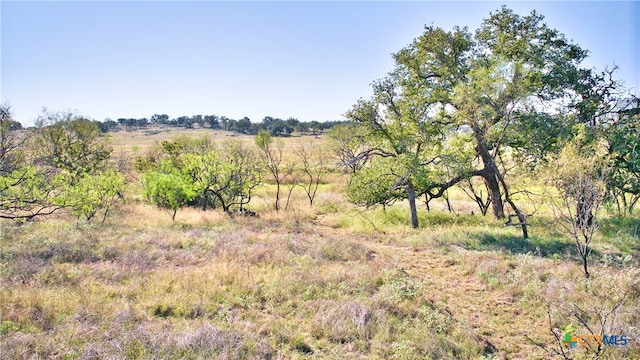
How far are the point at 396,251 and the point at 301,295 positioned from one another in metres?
7.07

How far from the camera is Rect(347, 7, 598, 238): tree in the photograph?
15.3 m

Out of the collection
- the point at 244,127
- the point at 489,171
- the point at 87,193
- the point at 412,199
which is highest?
the point at 244,127

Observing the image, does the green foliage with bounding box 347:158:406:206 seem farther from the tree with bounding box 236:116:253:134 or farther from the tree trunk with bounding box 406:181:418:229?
the tree with bounding box 236:116:253:134

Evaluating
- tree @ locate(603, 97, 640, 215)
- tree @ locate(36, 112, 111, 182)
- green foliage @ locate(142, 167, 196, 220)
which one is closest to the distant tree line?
tree @ locate(36, 112, 111, 182)

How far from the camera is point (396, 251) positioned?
50.1 ft

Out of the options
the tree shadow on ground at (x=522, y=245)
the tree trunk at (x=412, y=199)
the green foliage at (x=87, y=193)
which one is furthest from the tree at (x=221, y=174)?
the tree shadow on ground at (x=522, y=245)

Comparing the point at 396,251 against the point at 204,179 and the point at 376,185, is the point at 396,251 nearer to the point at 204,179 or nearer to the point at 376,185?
the point at 376,185

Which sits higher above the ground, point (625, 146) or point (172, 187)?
point (625, 146)

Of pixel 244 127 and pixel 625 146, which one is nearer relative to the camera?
pixel 625 146

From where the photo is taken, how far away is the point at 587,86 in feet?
56.0

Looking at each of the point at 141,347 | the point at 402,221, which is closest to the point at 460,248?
the point at 402,221

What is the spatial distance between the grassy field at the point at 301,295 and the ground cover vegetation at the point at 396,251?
0.05 metres

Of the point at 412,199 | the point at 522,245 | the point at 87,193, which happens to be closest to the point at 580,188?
the point at 522,245

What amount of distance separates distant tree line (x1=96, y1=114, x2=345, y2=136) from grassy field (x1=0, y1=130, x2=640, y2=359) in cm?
9207
